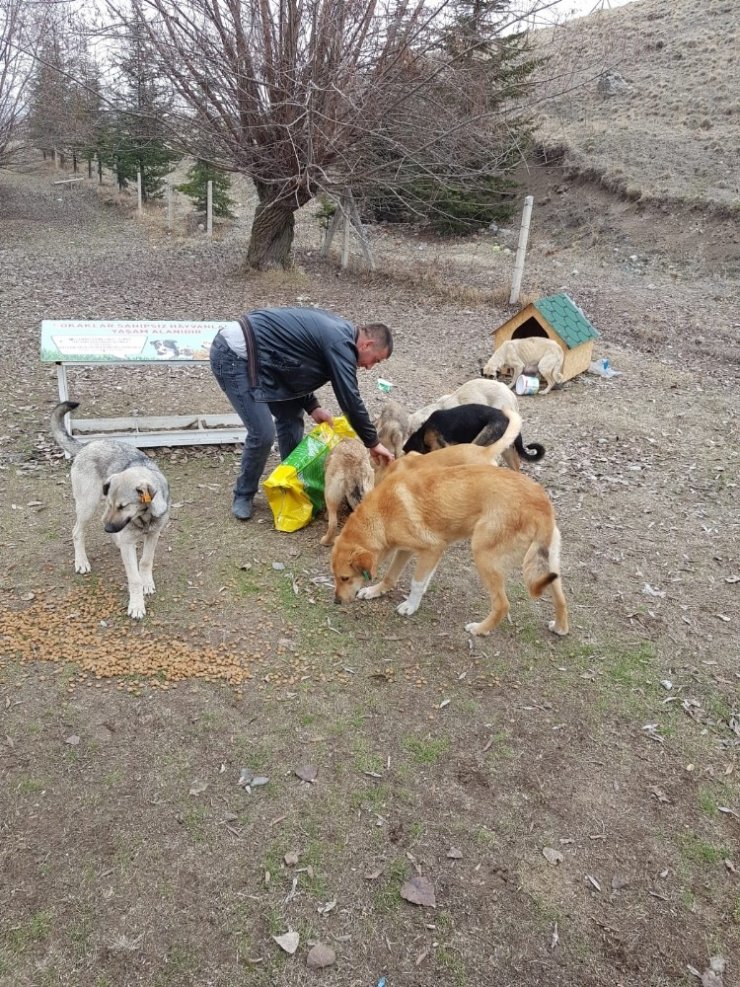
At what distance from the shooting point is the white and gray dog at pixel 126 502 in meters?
4.45

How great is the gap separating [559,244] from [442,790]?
24354 mm

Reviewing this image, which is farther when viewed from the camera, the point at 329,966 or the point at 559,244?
the point at 559,244

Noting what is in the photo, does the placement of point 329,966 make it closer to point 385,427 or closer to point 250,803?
point 250,803

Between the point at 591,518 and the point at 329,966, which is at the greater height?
the point at 591,518

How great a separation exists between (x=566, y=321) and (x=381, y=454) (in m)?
6.47

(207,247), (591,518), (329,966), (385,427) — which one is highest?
(207,247)

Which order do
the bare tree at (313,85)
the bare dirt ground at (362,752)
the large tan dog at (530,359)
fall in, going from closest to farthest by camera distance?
the bare dirt ground at (362,752), the large tan dog at (530,359), the bare tree at (313,85)

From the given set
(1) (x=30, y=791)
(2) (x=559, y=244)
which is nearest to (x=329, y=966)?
(1) (x=30, y=791)

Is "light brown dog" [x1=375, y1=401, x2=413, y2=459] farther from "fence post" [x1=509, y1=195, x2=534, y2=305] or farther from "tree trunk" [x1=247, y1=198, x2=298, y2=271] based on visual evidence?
"tree trunk" [x1=247, y1=198, x2=298, y2=271]

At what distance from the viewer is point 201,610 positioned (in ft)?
16.1

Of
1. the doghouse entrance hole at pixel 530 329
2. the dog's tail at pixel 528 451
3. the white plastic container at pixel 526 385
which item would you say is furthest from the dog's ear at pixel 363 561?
the doghouse entrance hole at pixel 530 329

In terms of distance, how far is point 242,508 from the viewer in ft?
20.2

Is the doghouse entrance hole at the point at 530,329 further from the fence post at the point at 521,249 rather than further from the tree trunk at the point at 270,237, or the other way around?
the tree trunk at the point at 270,237

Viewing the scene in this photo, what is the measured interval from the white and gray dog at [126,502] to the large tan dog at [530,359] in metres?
7.09
